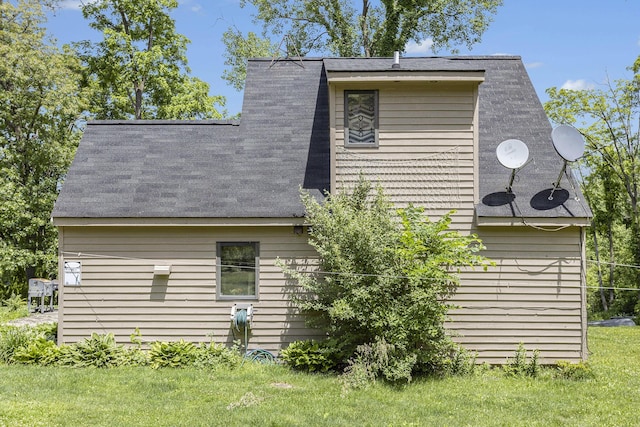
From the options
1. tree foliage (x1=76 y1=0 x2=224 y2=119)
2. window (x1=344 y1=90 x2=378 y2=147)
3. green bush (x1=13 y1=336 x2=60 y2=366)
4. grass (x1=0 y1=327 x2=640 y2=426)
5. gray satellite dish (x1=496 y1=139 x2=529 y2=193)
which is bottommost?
grass (x1=0 y1=327 x2=640 y2=426)

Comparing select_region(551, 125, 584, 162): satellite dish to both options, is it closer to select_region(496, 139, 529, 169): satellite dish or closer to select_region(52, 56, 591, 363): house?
select_region(496, 139, 529, 169): satellite dish

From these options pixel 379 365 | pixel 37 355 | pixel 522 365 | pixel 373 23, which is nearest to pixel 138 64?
pixel 373 23

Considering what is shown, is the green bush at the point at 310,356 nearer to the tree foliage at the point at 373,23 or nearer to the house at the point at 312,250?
the house at the point at 312,250

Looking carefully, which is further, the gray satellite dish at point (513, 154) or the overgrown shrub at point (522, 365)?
the gray satellite dish at point (513, 154)

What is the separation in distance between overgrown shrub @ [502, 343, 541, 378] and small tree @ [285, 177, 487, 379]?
1.15m

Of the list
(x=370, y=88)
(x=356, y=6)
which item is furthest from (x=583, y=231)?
(x=356, y=6)

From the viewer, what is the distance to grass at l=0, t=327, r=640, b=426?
7.04 metres

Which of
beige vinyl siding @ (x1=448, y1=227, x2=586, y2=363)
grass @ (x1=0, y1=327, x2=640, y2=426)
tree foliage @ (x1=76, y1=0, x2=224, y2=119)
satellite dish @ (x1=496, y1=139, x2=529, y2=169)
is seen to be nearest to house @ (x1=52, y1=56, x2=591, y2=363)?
beige vinyl siding @ (x1=448, y1=227, x2=586, y2=363)

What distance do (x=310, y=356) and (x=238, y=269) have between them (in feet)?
6.67

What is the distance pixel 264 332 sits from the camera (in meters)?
10.3

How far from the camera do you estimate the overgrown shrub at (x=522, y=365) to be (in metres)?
9.55

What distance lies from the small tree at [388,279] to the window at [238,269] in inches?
43.2

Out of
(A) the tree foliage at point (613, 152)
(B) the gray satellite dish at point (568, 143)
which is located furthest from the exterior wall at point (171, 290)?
(A) the tree foliage at point (613, 152)

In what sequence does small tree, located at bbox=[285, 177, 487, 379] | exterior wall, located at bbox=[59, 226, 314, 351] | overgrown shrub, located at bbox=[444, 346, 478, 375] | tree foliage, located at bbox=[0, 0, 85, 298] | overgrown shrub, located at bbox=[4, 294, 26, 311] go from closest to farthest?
small tree, located at bbox=[285, 177, 487, 379]
overgrown shrub, located at bbox=[444, 346, 478, 375]
exterior wall, located at bbox=[59, 226, 314, 351]
overgrown shrub, located at bbox=[4, 294, 26, 311]
tree foliage, located at bbox=[0, 0, 85, 298]
